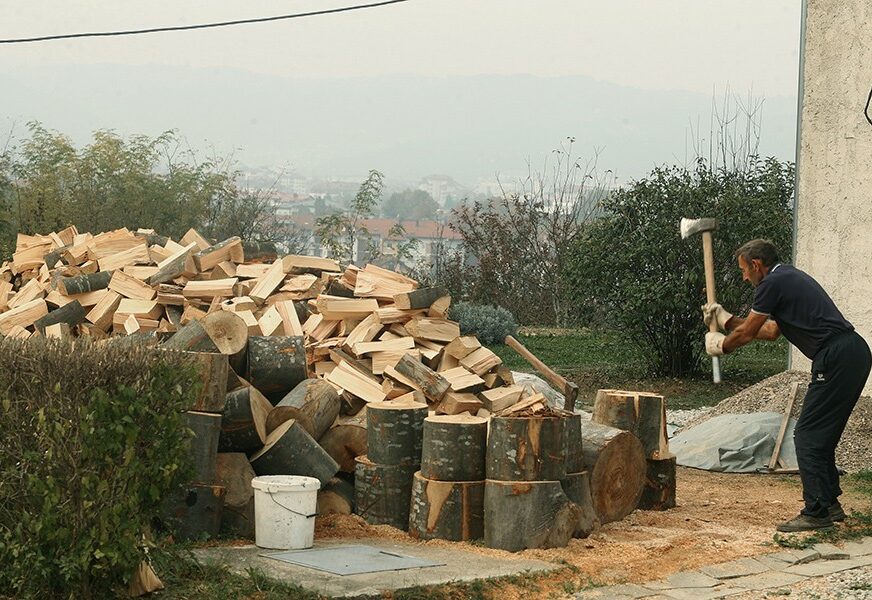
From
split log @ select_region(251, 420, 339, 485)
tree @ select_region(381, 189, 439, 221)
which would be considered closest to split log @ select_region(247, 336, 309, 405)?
split log @ select_region(251, 420, 339, 485)

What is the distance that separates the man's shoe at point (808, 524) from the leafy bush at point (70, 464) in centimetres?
432

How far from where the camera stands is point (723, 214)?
1666 centimetres

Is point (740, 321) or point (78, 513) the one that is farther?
point (740, 321)

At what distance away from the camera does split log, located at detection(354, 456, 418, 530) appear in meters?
7.66

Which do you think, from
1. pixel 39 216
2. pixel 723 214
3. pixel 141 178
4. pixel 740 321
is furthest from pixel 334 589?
pixel 141 178

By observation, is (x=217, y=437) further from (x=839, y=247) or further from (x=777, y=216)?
(x=777, y=216)

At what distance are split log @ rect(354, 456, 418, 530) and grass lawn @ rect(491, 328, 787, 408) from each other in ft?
24.0

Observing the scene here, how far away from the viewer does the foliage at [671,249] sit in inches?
648

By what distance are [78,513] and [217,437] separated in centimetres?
153

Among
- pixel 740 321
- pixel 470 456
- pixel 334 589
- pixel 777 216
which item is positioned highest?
pixel 777 216

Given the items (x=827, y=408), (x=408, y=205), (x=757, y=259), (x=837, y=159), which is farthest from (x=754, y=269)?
(x=408, y=205)

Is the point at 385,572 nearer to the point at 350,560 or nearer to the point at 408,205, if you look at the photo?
the point at 350,560

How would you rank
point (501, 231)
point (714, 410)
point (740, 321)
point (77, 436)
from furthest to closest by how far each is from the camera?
point (501, 231) → point (714, 410) → point (740, 321) → point (77, 436)

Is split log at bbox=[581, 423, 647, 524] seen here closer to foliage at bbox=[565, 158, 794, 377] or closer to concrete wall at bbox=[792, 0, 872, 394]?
concrete wall at bbox=[792, 0, 872, 394]
